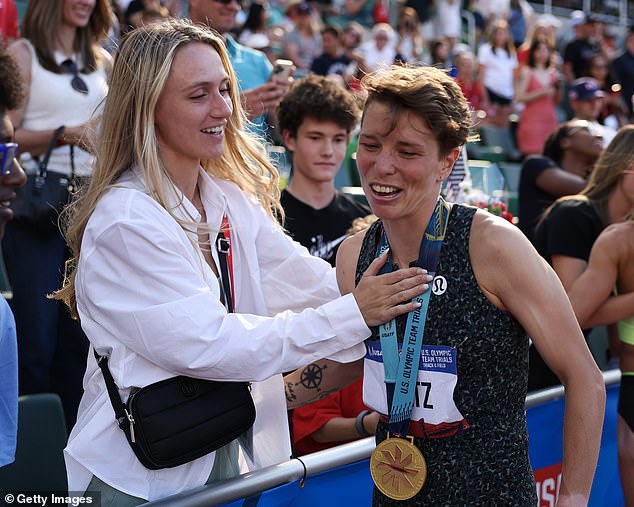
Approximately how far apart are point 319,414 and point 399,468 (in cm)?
120

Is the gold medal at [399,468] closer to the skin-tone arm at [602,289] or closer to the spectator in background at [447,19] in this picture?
the skin-tone arm at [602,289]

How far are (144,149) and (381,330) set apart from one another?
77 centimetres

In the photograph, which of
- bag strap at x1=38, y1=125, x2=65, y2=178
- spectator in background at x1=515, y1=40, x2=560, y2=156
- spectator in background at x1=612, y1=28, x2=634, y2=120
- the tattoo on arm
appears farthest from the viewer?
spectator in background at x1=612, y1=28, x2=634, y2=120

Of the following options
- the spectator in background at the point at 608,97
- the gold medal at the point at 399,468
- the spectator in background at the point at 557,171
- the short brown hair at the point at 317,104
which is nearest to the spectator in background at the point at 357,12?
the spectator in background at the point at 608,97

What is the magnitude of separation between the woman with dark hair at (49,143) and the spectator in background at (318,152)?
93cm

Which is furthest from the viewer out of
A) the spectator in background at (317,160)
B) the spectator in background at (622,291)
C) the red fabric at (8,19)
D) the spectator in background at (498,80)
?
the spectator in background at (498,80)

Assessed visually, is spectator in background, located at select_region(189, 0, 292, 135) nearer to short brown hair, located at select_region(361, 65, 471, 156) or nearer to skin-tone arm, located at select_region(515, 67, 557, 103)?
short brown hair, located at select_region(361, 65, 471, 156)

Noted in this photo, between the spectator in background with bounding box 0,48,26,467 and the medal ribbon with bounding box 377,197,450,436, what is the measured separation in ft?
3.36

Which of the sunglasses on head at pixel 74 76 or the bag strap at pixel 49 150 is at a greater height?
the sunglasses on head at pixel 74 76

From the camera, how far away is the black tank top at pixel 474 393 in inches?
76.2

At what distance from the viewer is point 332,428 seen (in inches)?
124

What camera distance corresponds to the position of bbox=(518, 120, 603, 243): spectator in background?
202 inches

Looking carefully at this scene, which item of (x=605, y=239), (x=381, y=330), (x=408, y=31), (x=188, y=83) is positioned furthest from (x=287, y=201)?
(x=408, y=31)

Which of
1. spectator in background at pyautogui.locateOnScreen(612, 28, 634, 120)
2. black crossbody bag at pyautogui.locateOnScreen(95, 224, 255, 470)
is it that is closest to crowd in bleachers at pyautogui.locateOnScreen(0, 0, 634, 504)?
spectator in background at pyautogui.locateOnScreen(612, 28, 634, 120)
